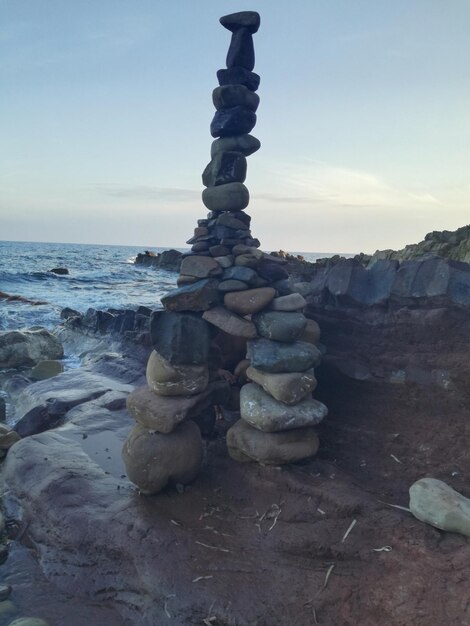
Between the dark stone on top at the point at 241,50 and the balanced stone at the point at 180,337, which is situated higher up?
the dark stone on top at the point at 241,50

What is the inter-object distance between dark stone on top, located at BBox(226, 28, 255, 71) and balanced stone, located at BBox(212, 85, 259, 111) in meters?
0.34

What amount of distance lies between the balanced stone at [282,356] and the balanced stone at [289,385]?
0.08 meters

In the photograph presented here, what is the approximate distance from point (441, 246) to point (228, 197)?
7.02 meters

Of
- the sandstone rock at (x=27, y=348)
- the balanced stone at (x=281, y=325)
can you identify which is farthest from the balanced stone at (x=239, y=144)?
the sandstone rock at (x=27, y=348)

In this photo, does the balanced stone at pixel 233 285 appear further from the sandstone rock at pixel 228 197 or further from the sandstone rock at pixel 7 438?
the sandstone rock at pixel 7 438

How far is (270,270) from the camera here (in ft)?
20.9

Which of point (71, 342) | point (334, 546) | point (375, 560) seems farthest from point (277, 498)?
Answer: point (71, 342)

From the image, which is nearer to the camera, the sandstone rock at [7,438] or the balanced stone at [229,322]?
the balanced stone at [229,322]

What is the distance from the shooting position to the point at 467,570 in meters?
4.04

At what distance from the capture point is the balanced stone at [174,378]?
5988 millimetres

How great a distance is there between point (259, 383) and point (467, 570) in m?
2.85

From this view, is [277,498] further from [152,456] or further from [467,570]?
[467,570]

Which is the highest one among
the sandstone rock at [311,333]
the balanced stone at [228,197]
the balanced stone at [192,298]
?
the balanced stone at [228,197]

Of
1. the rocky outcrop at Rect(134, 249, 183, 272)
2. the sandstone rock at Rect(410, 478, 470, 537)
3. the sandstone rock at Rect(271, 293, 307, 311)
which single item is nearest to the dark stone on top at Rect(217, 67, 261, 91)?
the sandstone rock at Rect(271, 293, 307, 311)
